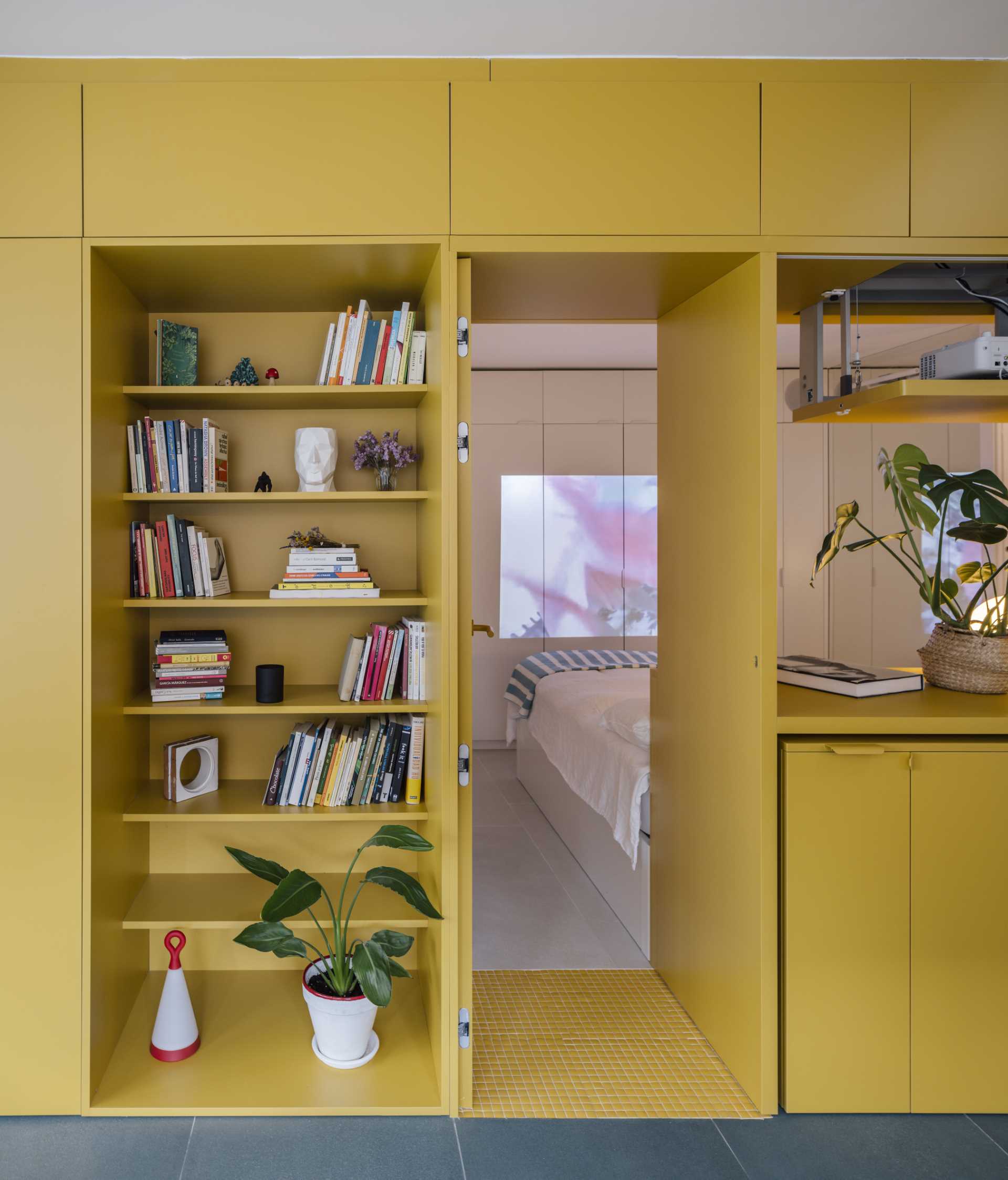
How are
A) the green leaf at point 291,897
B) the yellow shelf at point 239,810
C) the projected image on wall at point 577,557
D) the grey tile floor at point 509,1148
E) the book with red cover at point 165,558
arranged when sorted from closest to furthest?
the grey tile floor at point 509,1148 → the green leaf at point 291,897 → the yellow shelf at point 239,810 → the book with red cover at point 165,558 → the projected image on wall at point 577,557

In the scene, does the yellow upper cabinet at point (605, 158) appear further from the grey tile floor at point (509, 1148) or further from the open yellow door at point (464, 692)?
the grey tile floor at point (509, 1148)

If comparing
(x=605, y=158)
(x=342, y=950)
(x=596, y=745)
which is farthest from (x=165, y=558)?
(x=596, y=745)

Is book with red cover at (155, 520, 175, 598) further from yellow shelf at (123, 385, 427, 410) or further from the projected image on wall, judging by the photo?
the projected image on wall

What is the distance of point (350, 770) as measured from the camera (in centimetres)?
244

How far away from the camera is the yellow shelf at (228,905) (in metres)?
2.31

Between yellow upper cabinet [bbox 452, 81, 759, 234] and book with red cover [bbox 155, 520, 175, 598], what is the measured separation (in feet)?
3.66

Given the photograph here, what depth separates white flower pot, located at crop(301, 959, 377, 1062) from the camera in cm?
226

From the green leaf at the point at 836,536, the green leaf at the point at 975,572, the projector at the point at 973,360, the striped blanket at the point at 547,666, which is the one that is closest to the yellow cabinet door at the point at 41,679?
the green leaf at the point at 836,536

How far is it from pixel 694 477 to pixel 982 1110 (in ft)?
5.79

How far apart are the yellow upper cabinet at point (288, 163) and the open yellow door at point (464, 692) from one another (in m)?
0.24

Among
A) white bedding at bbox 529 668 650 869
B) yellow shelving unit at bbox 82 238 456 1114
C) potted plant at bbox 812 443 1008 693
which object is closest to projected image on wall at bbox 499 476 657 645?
white bedding at bbox 529 668 650 869

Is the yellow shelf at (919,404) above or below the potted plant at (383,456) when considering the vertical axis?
above

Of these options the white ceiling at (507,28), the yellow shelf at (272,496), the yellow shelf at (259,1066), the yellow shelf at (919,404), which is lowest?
the yellow shelf at (259,1066)

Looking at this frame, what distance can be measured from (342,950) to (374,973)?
0.23 meters
